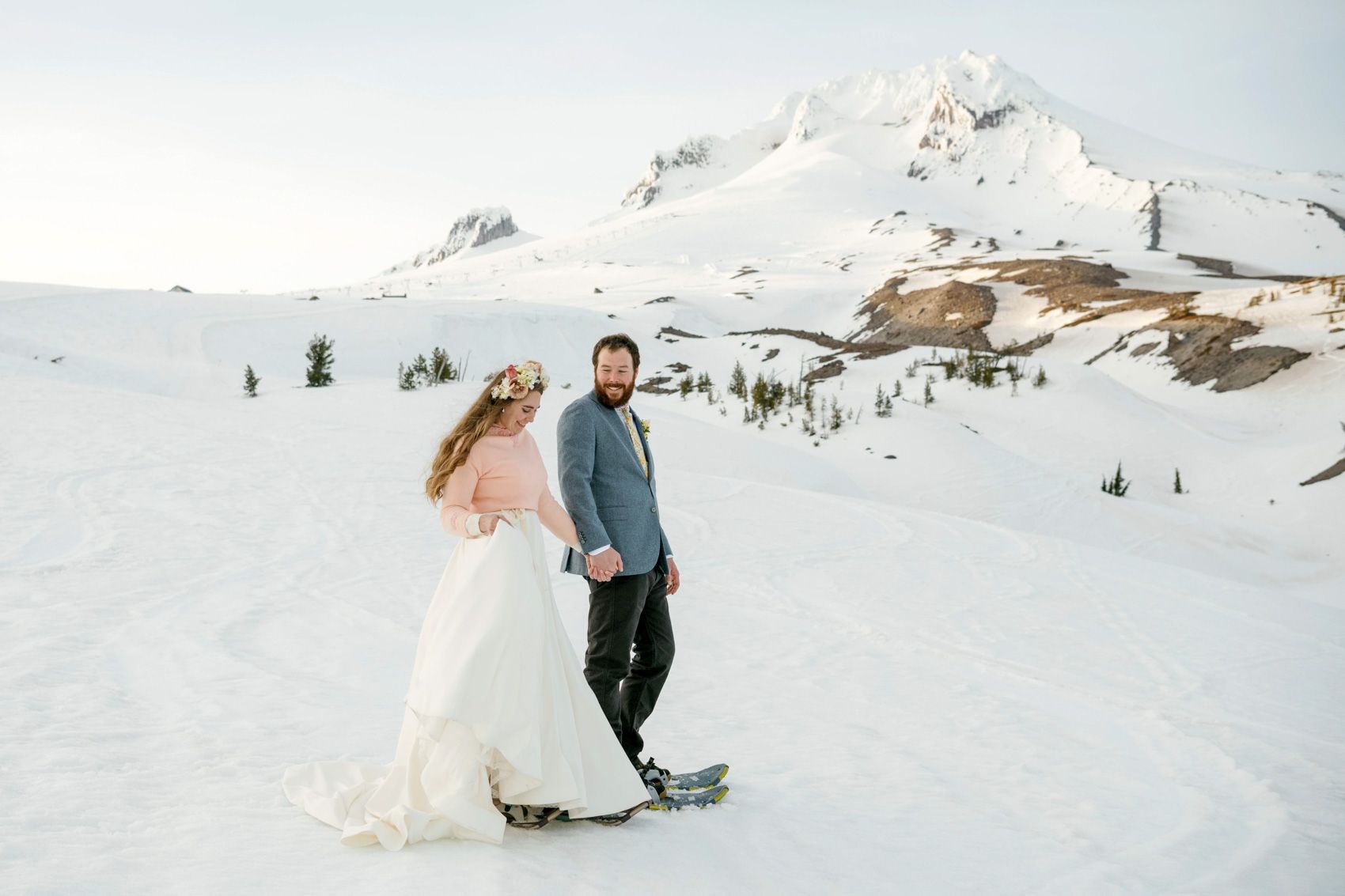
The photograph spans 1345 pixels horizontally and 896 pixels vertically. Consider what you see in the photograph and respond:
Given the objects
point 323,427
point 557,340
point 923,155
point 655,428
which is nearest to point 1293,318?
point 655,428

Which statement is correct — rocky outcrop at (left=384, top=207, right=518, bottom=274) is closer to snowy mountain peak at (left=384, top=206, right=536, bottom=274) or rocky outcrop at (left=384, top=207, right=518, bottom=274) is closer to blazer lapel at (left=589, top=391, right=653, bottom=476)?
snowy mountain peak at (left=384, top=206, right=536, bottom=274)

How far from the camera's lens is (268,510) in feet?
28.0

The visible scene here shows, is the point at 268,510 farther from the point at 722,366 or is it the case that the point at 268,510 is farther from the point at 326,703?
the point at 722,366

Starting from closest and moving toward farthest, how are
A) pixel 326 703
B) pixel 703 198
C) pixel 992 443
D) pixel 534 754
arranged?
pixel 534 754 → pixel 326 703 → pixel 992 443 → pixel 703 198

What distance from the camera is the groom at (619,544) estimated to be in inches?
129

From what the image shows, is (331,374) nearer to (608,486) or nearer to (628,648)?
(608,486)

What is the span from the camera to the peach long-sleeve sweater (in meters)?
3.02

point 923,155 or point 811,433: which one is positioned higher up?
point 923,155

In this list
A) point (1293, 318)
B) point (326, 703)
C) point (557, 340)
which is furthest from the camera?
point (557, 340)

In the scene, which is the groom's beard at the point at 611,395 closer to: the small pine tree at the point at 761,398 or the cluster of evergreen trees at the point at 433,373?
the small pine tree at the point at 761,398

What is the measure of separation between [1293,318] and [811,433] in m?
10.4

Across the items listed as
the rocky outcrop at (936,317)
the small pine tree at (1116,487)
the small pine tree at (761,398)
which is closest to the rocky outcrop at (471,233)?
the rocky outcrop at (936,317)

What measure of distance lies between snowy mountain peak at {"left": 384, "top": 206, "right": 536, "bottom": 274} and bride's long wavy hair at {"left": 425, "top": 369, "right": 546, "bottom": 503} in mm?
80295

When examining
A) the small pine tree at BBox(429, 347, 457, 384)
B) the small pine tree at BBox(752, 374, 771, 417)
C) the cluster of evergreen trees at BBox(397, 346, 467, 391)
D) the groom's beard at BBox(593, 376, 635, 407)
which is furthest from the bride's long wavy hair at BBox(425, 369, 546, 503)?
the small pine tree at BBox(429, 347, 457, 384)
